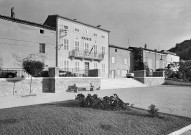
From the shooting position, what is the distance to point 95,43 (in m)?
30.4

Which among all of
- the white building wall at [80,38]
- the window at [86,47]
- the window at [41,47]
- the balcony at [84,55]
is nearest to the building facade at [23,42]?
the window at [41,47]

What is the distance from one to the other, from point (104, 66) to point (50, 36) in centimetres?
1172

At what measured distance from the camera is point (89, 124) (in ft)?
17.2

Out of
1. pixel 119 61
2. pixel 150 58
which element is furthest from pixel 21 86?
pixel 150 58

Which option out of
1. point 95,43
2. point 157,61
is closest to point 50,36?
point 95,43

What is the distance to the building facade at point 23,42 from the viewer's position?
1989 centimetres

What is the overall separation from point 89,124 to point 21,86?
10.8m

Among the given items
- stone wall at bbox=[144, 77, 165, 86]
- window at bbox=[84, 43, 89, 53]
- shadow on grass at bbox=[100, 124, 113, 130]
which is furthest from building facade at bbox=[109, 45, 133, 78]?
shadow on grass at bbox=[100, 124, 113, 130]

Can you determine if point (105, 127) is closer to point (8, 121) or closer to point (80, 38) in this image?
point (8, 121)

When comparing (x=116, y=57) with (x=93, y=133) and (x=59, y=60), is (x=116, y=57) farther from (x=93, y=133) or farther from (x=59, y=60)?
(x=93, y=133)

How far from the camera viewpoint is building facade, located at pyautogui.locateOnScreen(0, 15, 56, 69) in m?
19.9

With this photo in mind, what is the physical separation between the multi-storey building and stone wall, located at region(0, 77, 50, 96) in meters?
8.70

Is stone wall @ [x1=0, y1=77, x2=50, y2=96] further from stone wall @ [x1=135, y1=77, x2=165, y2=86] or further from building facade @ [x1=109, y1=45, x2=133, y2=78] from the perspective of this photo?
building facade @ [x1=109, y1=45, x2=133, y2=78]

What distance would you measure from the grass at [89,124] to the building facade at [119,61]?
26759 mm
